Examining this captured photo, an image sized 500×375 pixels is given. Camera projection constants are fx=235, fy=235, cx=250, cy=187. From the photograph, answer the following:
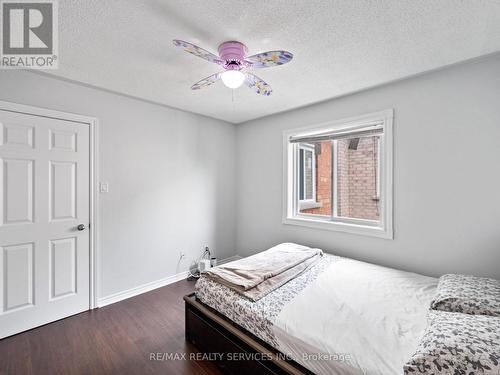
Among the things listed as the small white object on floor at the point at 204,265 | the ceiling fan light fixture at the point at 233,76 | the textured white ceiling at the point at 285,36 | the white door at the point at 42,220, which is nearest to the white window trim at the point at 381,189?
the textured white ceiling at the point at 285,36

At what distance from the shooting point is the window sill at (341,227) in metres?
2.54

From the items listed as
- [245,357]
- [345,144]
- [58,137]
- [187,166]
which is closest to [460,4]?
[345,144]

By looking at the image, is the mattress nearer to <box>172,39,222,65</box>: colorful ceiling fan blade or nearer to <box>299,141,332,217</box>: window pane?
<box>299,141,332,217</box>: window pane

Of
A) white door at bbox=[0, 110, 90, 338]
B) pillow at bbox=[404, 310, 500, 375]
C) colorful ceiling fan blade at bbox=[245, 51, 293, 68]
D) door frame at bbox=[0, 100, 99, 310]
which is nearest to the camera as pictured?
pillow at bbox=[404, 310, 500, 375]

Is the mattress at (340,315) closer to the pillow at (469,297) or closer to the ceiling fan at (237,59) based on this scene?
the pillow at (469,297)

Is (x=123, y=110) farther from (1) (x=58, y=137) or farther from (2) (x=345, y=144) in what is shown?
(2) (x=345, y=144)

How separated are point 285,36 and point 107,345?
287 cm

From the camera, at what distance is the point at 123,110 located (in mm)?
2824

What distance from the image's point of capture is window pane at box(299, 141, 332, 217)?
339 centimetres

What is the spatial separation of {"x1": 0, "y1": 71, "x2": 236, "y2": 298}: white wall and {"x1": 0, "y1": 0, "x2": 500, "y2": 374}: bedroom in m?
0.02

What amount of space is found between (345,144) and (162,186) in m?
2.58

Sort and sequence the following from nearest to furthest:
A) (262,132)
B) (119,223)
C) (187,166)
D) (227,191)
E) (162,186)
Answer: (119,223) < (162,186) < (187,166) < (262,132) < (227,191)

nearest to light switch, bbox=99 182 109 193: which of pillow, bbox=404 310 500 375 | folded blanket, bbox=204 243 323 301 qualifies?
folded blanket, bbox=204 243 323 301

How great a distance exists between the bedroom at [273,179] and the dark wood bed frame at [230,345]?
0.01 m
